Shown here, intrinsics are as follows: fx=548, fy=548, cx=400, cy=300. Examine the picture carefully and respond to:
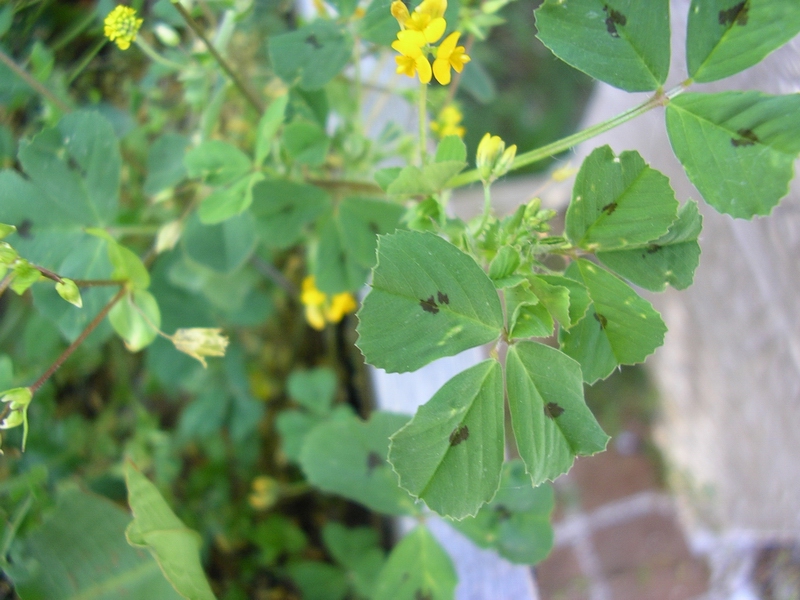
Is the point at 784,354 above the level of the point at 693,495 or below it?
above

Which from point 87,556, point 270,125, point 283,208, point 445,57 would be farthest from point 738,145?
point 87,556

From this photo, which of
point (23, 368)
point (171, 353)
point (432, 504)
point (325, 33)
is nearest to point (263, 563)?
point (171, 353)

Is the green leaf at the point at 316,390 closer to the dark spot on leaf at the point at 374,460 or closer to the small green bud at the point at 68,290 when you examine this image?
the dark spot on leaf at the point at 374,460

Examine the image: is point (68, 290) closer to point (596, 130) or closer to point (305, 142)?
point (305, 142)

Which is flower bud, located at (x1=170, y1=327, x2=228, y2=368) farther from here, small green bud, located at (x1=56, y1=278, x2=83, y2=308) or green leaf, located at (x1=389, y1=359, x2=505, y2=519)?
green leaf, located at (x1=389, y1=359, x2=505, y2=519)

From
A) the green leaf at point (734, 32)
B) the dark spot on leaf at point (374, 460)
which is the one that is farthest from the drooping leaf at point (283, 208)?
the green leaf at point (734, 32)

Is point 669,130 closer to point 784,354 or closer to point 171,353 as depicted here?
point 784,354
